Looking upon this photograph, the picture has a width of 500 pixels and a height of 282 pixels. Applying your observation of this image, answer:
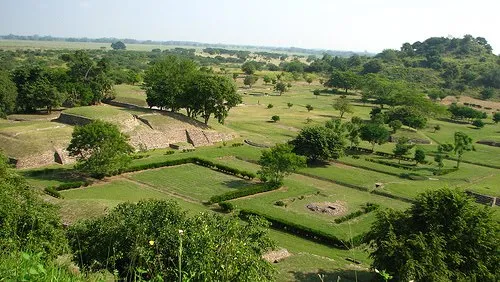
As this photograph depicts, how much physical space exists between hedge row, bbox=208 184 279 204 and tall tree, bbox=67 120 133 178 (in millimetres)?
8545

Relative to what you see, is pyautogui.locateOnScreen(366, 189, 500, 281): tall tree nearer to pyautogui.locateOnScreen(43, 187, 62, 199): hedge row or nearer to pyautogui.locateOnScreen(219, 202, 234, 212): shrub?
pyautogui.locateOnScreen(219, 202, 234, 212): shrub

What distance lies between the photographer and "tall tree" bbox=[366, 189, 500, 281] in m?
18.0

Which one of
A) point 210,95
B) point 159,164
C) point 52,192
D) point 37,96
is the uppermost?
point 210,95

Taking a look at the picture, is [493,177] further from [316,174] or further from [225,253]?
[225,253]

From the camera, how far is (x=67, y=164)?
129 feet

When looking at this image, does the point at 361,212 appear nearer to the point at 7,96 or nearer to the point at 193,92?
A: the point at 193,92

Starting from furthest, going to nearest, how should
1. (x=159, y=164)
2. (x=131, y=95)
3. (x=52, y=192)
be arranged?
1. (x=131, y=95)
2. (x=159, y=164)
3. (x=52, y=192)

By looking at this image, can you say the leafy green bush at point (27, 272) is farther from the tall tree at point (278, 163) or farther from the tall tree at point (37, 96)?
the tall tree at point (37, 96)

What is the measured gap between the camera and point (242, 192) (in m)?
33.8

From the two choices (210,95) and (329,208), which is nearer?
(329,208)

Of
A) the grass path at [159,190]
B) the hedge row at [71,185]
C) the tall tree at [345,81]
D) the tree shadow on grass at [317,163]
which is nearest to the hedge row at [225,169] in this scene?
the grass path at [159,190]

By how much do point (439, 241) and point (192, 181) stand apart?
2173cm

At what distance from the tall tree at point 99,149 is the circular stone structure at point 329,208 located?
583 inches

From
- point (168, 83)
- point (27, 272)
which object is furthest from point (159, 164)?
point (27, 272)
